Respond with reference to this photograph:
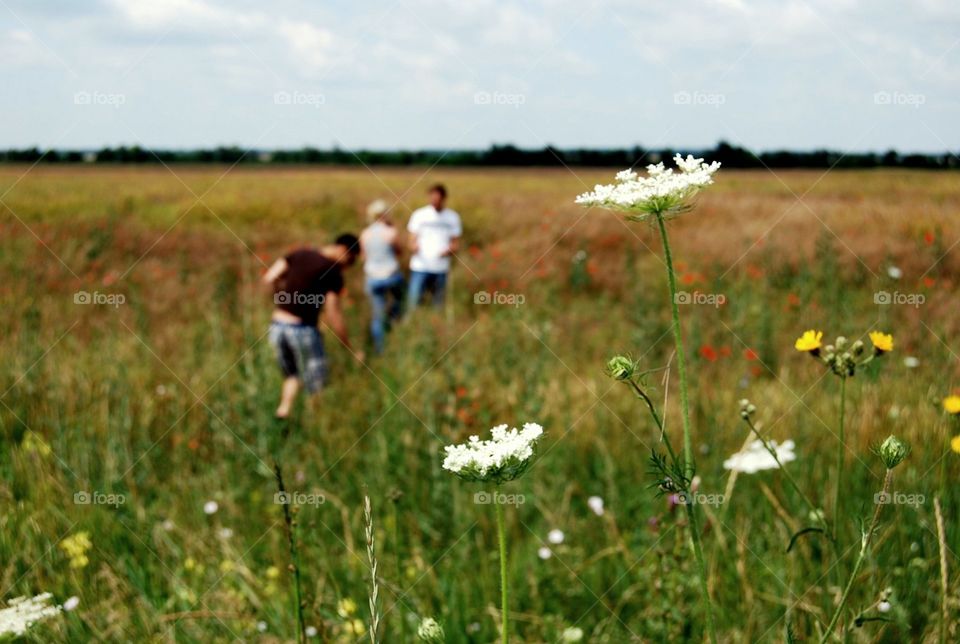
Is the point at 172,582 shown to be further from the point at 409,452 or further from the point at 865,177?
the point at 865,177

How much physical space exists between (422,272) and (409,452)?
487 cm

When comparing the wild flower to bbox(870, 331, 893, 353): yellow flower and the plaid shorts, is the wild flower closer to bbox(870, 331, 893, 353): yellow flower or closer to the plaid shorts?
bbox(870, 331, 893, 353): yellow flower

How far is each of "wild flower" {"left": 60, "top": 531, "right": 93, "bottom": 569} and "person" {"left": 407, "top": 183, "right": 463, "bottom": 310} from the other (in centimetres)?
558

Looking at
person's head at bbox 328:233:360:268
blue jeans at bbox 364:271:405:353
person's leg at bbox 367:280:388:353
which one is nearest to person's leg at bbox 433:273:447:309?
blue jeans at bbox 364:271:405:353

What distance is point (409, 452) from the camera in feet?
13.1

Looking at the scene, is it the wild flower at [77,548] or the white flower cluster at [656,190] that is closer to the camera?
the white flower cluster at [656,190]

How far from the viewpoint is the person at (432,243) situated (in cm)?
860

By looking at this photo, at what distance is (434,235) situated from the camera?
8680mm

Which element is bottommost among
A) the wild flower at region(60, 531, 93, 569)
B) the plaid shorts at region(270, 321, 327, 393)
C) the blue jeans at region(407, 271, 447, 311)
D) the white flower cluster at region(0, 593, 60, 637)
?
the wild flower at region(60, 531, 93, 569)

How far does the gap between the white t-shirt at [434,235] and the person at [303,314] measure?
223 cm

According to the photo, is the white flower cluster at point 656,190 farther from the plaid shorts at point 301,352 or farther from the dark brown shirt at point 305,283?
the dark brown shirt at point 305,283

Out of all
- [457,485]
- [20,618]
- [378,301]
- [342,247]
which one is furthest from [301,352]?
[20,618]

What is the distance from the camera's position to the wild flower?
9.61 feet

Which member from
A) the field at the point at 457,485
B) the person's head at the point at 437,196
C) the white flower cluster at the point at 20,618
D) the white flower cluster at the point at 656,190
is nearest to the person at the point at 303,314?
the field at the point at 457,485
